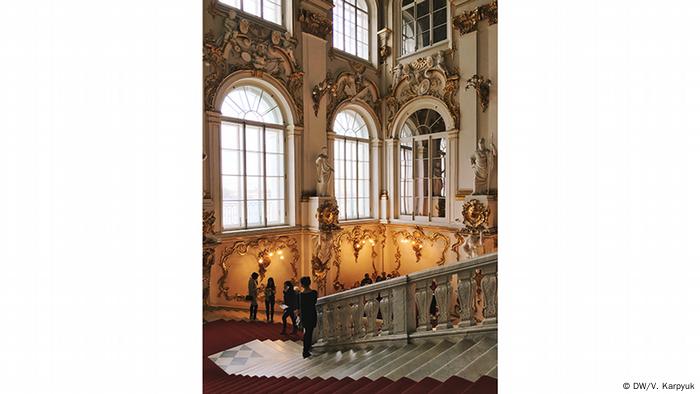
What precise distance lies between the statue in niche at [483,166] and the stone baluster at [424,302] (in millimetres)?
6219

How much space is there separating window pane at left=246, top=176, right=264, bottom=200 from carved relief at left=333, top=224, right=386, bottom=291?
2545mm

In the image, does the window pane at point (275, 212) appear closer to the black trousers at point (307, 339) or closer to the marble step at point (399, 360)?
the black trousers at point (307, 339)

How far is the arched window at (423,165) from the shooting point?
10797 mm

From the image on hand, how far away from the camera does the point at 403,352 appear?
11.5ft

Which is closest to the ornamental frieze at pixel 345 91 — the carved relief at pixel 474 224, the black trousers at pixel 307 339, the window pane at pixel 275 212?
the window pane at pixel 275 212

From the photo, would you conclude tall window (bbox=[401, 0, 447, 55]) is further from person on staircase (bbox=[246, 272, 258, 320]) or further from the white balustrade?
the white balustrade

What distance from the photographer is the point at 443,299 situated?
133 inches

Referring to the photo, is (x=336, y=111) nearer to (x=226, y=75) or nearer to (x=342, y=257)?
(x=226, y=75)

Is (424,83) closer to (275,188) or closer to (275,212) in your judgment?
(275,188)

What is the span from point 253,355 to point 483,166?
684 cm

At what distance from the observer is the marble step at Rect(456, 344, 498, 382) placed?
101 inches
